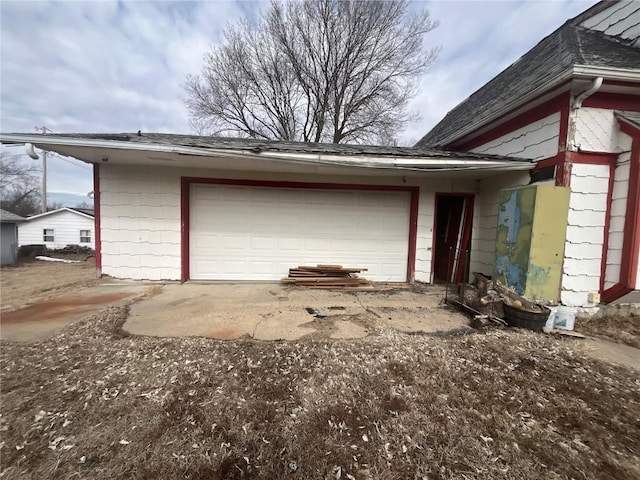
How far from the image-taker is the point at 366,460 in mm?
1611

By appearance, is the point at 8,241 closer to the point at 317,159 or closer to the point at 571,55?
the point at 317,159

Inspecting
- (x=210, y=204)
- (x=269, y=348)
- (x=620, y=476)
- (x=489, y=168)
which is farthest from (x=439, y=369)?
(x=210, y=204)

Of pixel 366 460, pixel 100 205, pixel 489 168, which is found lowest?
pixel 366 460

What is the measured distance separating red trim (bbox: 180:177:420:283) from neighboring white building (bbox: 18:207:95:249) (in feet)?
58.7

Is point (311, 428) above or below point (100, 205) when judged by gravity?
below

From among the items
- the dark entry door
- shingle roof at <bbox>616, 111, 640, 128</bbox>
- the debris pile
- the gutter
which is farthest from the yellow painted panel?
the dark entry door

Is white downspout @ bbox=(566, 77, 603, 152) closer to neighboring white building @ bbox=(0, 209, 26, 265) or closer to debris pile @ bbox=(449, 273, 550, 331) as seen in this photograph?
debris pile @ bbox=(449, 273, 550, 331)

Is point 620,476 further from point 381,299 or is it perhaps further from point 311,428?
point 381,299

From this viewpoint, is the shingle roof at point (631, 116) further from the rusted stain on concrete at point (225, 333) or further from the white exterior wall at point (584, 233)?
the rusted stain on concrete at point (225, 333)

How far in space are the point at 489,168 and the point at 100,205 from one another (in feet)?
24.8

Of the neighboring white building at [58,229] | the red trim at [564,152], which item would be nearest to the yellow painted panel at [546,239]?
the red trim at [564,152]

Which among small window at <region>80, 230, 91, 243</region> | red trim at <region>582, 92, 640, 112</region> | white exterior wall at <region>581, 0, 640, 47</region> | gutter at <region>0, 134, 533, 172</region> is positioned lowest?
small window at <region>80, 230, 91, 243</region>

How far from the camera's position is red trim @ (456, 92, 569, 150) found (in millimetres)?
4121

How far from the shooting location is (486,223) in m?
6.05
